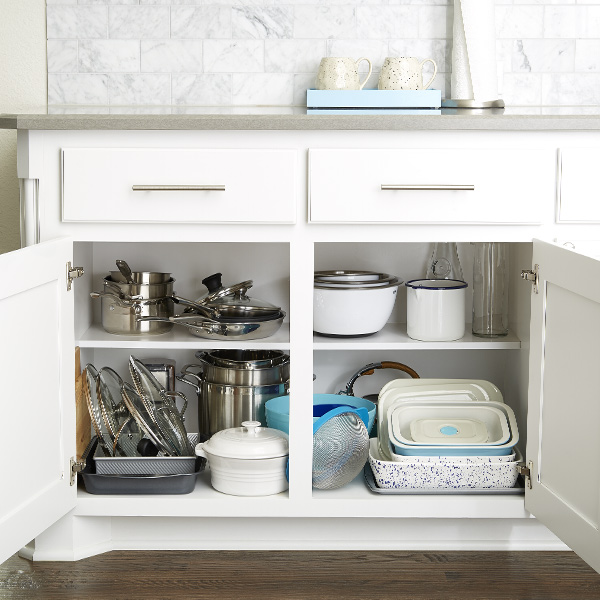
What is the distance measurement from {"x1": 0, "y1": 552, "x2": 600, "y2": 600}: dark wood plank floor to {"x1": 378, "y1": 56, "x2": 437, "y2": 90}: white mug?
120 centimetres

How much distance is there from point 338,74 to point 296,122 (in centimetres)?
51

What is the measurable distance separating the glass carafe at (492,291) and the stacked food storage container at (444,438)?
15 centimetres

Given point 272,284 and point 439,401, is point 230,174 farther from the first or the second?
point 439,401

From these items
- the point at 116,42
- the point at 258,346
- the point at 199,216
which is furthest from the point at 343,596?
the point at 116,42

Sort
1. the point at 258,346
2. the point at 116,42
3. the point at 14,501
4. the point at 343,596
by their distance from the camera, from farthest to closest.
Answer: the point at 116,42, the point at 258,346, the point at 343,596, the point at 14,501

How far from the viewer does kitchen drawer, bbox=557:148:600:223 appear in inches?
72.0

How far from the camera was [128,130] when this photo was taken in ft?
5.98

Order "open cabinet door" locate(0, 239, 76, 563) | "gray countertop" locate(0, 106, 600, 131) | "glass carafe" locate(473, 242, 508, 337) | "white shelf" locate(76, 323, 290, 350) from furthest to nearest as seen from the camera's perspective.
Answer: "glass carafe" locate(473, 242, 508, 337), "white shelf" locate(76, 323, 290, 350), "gray countertop" locate(0, 106, 600, 131), "open cabinet door" locate(0, 239, 76, 563)

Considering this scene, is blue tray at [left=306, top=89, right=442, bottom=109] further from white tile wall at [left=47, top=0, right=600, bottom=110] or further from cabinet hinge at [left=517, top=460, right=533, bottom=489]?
cabinet hinge at [left=517, top=460, right=533, bottom=489]

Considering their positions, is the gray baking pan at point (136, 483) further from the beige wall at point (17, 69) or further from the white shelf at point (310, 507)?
the beige wall at point (17, 69)

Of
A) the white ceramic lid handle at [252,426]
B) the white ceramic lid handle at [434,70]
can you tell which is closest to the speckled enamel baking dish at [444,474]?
the white ceramic lid handle at [252,426]

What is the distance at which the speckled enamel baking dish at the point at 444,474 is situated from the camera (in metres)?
1.96

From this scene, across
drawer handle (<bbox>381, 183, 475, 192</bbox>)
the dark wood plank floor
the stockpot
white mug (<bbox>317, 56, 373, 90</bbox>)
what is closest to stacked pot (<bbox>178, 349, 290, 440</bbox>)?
the stockpot

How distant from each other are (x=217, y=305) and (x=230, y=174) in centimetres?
41
